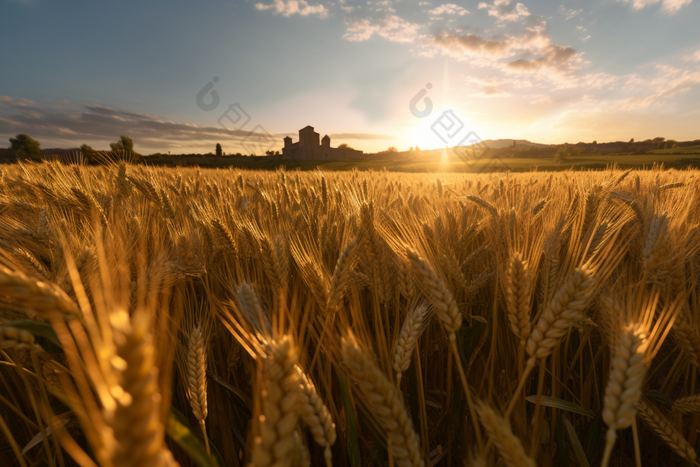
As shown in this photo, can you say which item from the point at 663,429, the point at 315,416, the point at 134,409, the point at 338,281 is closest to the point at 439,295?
the point at 338,281

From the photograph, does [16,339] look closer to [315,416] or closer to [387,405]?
[315,416]

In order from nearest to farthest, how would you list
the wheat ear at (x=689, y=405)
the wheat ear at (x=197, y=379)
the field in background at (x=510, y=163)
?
the wheat ear at (x=197, y=379) → the wheat ear at (x=689, y=405) → the field in background at (x=510, y=163)

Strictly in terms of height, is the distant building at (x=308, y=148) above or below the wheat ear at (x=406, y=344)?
above

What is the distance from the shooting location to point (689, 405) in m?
0.96

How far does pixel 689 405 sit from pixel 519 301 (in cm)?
72

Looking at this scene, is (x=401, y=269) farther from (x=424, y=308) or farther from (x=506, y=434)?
(x=506, y=434)

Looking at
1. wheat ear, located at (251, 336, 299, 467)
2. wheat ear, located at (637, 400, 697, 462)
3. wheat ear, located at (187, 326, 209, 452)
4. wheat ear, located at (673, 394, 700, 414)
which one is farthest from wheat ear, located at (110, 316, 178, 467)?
wheat ear, located at (673, 394, 700, 414)

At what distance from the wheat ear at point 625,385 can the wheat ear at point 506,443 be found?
193 mm

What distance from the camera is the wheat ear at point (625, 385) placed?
1.88ft

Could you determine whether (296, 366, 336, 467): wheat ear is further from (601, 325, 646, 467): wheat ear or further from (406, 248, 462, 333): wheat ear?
(601, 325, 646, 467): wheat ear

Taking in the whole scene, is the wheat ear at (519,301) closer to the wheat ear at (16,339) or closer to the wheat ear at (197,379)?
the wheat ear at (197,379)

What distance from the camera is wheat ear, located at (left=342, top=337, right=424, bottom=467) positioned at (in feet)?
1.89

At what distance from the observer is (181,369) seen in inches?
43.3

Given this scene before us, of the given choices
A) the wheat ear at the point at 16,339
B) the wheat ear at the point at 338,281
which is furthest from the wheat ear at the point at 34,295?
the wheat ear at the point at 338,281
